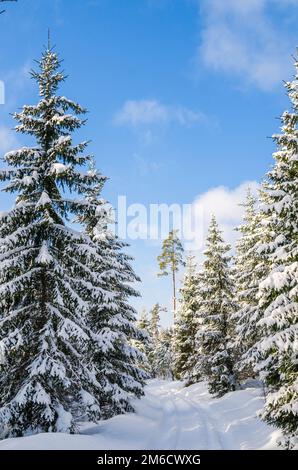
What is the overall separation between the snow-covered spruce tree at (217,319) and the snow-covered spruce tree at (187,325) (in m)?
9.63

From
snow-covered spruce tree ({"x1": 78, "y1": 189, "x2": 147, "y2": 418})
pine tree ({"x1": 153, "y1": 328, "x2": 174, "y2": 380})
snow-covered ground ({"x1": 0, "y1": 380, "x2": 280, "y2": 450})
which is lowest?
pine tree ({"x1": 153, "y1": 328, "x2": 174, "y2": 380})

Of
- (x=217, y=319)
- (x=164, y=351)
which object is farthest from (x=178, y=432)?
(x=164, y=351)

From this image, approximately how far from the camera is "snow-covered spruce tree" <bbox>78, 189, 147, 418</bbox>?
18.9 m

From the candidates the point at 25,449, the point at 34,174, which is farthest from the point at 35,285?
the point at 25,449

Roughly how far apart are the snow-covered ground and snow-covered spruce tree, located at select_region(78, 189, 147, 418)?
1422mm

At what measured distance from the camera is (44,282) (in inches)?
562

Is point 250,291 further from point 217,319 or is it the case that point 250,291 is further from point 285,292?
point 285,292

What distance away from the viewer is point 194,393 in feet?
116

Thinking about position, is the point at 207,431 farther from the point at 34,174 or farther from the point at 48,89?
the point at 48,89

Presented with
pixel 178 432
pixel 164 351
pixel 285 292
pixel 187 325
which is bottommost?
pixel 164 351

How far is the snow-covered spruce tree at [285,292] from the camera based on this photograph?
11875 millimetres

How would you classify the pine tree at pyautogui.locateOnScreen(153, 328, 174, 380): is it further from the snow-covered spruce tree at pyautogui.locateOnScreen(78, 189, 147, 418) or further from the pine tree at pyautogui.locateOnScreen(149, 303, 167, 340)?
the snow-covered spruce tree at pyautogui.locateOnScreen(78, 189, 147, 418)

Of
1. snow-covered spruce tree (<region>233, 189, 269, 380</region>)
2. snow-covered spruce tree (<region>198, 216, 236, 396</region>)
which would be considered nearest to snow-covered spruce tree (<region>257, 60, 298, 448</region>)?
snow-covered spruce tree (<region>233, 189, 269, 380</region>)

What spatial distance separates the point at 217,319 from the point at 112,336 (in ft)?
39.9
